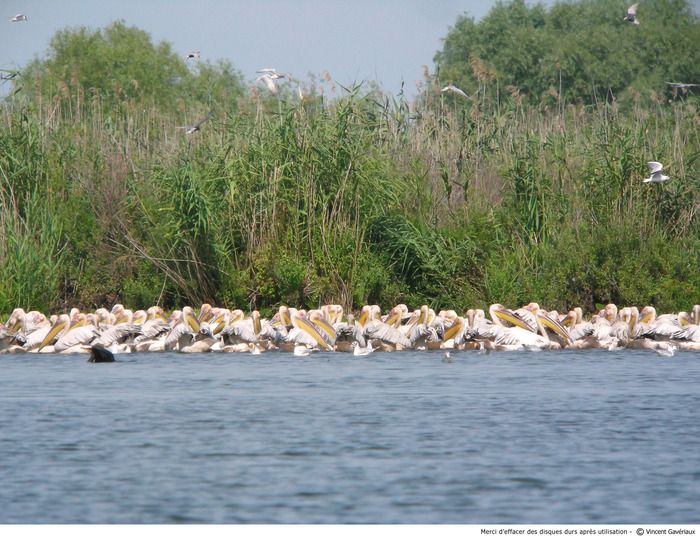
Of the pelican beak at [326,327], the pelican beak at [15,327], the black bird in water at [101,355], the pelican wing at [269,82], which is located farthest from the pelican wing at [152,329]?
the pelican wing at [269,82]

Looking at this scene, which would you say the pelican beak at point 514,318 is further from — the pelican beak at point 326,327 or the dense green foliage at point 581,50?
the dense green foliage at point 581,50

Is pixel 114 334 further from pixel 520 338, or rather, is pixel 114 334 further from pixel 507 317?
pixel 520 338

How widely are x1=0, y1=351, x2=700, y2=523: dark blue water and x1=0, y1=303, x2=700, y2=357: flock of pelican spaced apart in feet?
2.38

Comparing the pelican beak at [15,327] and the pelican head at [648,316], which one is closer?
the pelican head at [648,316]

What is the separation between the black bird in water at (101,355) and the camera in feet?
50.3

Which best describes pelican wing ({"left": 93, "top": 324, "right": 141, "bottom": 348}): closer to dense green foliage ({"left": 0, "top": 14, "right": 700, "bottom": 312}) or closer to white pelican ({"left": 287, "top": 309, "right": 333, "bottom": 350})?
white pelican ({"left": 287, "top": 309, "right": 333, "bottom": 350})

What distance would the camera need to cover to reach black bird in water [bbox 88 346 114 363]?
15.3 metres

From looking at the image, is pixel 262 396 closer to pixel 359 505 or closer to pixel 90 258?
pixel 359 505

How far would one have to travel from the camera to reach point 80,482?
9.20 meters

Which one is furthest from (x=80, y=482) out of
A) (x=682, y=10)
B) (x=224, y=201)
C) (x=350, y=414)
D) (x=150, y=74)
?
(x=682, y=10)

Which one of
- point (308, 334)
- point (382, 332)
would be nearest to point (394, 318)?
point (382, 332)

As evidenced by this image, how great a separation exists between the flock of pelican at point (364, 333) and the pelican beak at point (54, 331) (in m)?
0.01

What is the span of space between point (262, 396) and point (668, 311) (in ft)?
23.8

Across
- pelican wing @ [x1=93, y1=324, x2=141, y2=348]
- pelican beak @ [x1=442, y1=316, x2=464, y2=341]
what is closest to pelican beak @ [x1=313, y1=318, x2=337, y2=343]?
pelican beak @ [x1=442, y1=316, x2=464, y2=341]
